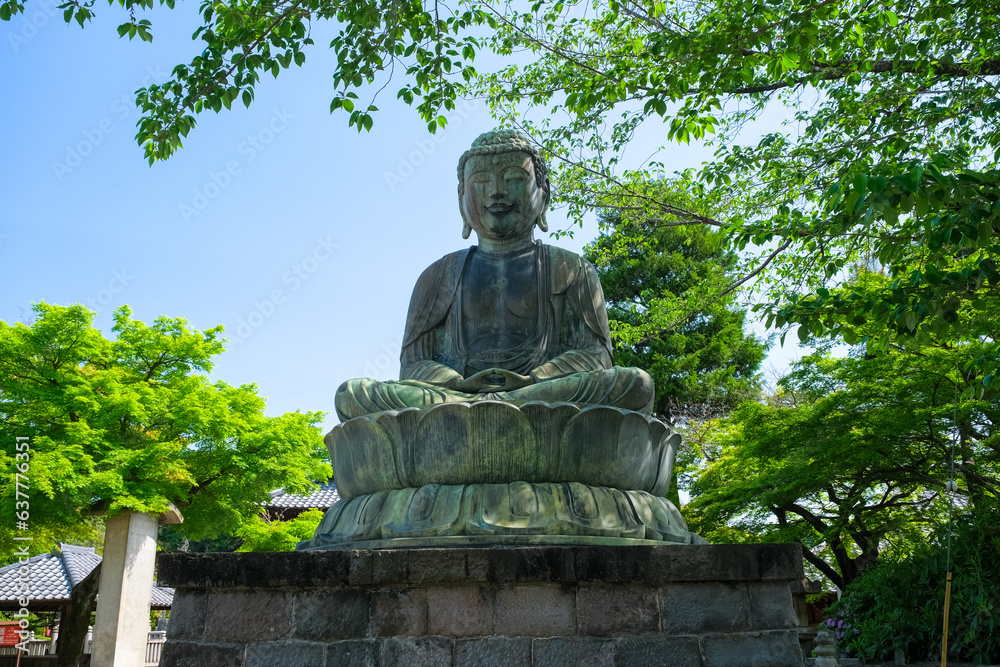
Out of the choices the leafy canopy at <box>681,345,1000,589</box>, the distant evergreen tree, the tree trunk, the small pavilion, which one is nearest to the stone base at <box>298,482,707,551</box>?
the leafy canopy at <box>681,345,1000,589</box>

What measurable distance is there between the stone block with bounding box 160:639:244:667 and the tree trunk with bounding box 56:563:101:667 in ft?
38.4

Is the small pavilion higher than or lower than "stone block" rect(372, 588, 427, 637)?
higher

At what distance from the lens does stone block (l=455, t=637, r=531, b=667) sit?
3.19 metres

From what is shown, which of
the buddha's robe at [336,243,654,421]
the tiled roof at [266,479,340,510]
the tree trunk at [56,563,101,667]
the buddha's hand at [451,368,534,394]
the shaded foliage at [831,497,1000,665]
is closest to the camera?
the buddha's robe at [336,243,654,421]

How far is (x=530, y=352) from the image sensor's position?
5109 mm

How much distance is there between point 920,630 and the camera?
301 inches

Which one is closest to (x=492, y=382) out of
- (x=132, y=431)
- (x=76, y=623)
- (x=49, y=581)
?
(x=132, y=431)

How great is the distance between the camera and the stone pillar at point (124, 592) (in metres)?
13.1

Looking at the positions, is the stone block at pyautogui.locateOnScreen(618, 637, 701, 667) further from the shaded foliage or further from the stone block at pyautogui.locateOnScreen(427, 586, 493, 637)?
the shaded foliage

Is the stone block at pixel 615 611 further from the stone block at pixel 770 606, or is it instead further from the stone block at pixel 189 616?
the stone block at pixel 189 616

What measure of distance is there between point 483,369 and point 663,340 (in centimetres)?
1415

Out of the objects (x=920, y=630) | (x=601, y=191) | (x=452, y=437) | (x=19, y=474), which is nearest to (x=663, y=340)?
(x=601, y=191)

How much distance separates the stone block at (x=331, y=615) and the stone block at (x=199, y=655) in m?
0.28

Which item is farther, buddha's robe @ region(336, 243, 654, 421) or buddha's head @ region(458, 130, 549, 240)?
buddha's head @ region(458, 130, 549, 240)
